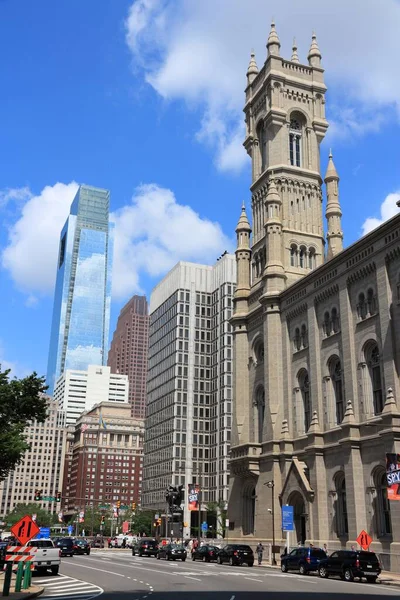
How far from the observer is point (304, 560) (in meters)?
38.8

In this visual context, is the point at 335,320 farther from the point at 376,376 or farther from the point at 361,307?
the point at 376,376

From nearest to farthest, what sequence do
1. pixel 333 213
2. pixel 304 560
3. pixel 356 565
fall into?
1. pixel 356 565
2. pixel 304 560
3. pixel 333 213

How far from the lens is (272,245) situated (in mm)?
65000

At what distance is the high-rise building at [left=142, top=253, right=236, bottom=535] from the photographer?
4966 inches

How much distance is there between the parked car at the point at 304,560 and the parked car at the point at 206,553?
40.6 feet

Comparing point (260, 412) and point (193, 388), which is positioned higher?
point (193, 388)

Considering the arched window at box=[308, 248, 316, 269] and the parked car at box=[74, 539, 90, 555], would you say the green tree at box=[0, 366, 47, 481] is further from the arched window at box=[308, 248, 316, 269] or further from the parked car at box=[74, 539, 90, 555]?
the arched window at box=[308, 248, 316, 269]

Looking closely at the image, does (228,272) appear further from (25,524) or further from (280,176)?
(25,524)

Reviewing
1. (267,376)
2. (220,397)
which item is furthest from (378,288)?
(220,397)

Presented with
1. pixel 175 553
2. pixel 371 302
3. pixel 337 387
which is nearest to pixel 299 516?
pixel 175 553

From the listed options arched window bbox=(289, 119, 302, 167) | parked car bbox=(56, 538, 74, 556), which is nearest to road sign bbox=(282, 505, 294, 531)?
parked car bbox=(56, 538, 74, 556)

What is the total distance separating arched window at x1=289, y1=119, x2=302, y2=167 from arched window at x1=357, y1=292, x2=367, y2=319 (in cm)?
2589

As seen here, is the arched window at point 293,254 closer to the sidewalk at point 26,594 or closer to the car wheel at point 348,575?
the car wheel at point 348,575

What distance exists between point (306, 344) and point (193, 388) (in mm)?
76491
